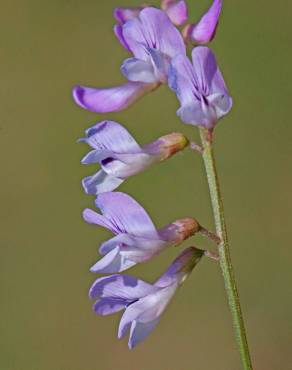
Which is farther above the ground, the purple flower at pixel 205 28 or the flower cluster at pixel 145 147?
the purple flower at pixel 205 28

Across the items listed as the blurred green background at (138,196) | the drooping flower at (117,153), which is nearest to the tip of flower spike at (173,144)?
the drooping flower at (117,153)

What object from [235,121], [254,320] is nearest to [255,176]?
[235,121]

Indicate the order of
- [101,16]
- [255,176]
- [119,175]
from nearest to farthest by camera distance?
1. [119,175]
2. [255,176]
3. [101,16]

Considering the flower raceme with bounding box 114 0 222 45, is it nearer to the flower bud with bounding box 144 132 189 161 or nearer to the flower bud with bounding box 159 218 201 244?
the flower bud with bounding box 144 132 189 161

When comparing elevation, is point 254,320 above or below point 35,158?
below

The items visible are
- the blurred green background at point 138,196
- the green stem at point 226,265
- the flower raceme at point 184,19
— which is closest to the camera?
the green stem at point 226,265

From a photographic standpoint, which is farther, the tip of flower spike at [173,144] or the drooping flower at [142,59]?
the tip of flower spike at [173,144]

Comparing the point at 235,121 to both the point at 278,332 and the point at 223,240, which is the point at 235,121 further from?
the point at 223,240

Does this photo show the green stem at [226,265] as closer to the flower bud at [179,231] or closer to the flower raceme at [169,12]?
the flower bud at [179,231]
